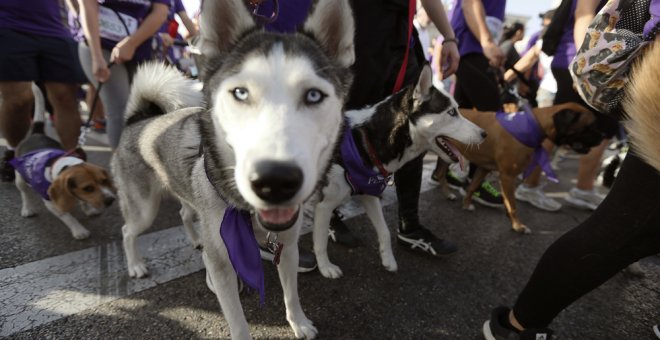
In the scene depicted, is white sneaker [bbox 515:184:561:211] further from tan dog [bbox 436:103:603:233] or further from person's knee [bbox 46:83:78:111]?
person's knee [bbox 46:83:78:111]

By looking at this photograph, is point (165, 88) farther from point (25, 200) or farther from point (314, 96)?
point (25, 200)

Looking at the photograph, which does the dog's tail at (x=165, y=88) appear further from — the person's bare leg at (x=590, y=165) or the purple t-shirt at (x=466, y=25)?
the person's bare leg at (x=590, y=165)

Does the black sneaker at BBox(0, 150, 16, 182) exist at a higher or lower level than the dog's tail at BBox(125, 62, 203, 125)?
lower

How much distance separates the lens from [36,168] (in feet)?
9.33

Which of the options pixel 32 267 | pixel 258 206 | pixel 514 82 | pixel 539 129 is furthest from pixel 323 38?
pixel 514 82

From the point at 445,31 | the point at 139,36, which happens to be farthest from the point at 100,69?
the point at 445,31

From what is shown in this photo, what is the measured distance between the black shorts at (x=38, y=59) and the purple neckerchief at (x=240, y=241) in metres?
3.11

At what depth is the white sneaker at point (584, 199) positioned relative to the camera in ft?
13.1

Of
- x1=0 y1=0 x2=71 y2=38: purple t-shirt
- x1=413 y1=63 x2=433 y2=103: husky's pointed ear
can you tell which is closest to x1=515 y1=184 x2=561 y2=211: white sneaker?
x1=413 y1=63 x2=433 y2=103: husky's pointed ear

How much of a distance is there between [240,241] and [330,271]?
112 centimetres

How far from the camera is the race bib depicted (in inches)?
112

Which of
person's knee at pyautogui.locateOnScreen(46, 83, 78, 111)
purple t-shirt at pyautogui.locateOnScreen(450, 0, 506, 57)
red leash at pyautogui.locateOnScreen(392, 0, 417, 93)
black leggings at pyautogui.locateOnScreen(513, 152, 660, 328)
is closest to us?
black leggings at pyautogui.locateOnScreen(513, 152, 660, 328)

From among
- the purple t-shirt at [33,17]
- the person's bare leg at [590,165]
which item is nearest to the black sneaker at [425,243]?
the person's bare leg at [590,165]

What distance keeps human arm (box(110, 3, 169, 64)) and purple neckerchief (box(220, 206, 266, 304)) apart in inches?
90.9
